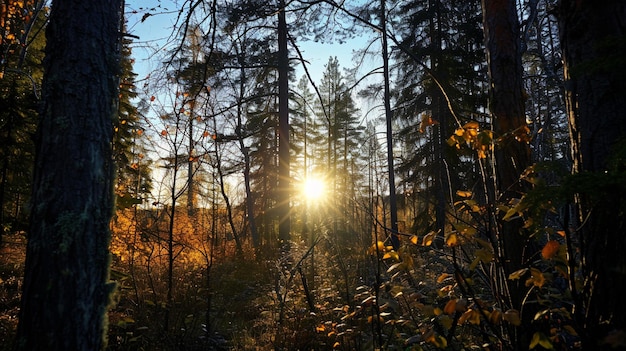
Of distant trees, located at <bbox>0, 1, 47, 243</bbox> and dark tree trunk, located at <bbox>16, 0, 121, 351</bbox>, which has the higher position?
distant trees, located at <bbox>0, 1, 47, 243</bbox>

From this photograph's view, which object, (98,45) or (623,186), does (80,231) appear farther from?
(623,186)

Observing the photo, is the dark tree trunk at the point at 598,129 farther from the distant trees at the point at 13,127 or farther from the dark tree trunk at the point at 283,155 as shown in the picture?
the dark tree trunk at the point at 283,155

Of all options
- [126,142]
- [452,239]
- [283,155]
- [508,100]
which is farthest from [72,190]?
[126,142]

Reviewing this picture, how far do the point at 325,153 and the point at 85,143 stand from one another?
29.8 metres

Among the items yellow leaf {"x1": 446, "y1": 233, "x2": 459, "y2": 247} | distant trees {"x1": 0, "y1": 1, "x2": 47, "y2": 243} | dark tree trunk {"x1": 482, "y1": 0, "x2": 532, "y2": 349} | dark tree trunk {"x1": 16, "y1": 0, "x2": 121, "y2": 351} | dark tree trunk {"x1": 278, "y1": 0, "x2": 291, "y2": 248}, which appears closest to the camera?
dark tree trunk {"x1": 16, "y1": 0, "x2": 121, "y2": 351}

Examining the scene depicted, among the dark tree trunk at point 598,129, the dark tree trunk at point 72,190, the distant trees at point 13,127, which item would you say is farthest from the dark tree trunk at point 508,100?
the distant trees at point 13,127

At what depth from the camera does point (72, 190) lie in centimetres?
185

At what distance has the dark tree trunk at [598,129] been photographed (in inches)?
54.7

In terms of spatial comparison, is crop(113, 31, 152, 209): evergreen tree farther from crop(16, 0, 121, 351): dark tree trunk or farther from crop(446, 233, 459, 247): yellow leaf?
crop(446, 233, 459, 247): yellow leaf

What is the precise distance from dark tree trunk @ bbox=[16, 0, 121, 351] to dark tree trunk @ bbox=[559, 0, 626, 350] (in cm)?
237

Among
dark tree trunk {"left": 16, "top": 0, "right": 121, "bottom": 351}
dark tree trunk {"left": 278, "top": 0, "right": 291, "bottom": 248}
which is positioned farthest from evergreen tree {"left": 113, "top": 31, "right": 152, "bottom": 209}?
dark tree trunk {"left": 278, "top": 0, "right": 291, "bottom": 248}

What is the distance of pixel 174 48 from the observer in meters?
3.10

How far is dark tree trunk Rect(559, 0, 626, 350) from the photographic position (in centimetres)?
139

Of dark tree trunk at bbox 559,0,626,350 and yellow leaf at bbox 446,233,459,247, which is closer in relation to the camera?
dark tree trunk at bbox 559,0,626,350
